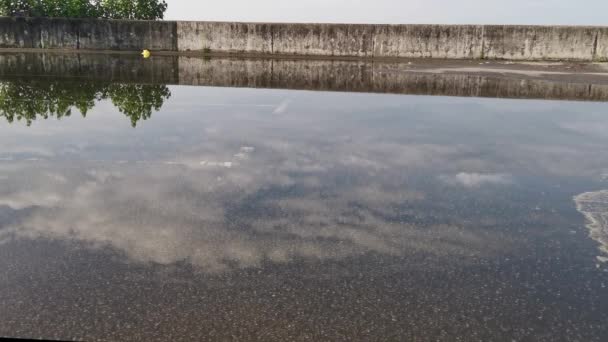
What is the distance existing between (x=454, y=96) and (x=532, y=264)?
8298mm

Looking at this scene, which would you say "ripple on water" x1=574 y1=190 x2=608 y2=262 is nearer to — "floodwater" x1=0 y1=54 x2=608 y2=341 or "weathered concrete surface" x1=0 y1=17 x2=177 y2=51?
"floodwater" x1=0 y1=54 x2=608 y2=341

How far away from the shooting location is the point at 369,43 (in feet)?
62.7

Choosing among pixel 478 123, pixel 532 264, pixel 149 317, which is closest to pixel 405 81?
pixel 478 123

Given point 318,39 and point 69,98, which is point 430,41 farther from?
point 69,98

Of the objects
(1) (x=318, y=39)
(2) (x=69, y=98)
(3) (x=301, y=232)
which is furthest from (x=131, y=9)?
(3) (x=301, y=232)

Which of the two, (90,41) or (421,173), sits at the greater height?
(90,41)

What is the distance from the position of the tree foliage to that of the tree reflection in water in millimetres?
13502

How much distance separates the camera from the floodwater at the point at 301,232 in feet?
9.07

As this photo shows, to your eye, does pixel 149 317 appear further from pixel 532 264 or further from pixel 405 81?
pixel 405 81

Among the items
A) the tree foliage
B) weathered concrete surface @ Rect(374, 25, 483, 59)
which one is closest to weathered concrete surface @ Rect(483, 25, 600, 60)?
weathered concrete surface @ Rect(374, 25, 483, 59)

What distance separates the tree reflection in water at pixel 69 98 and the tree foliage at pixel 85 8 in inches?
532

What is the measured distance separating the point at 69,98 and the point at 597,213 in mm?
9059

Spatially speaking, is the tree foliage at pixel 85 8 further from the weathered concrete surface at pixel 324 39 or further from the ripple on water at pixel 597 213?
the ripple on water at pixel 597 213

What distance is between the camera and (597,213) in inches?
173
